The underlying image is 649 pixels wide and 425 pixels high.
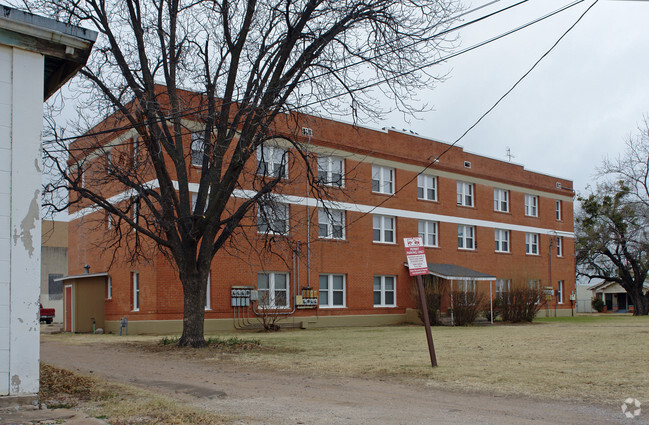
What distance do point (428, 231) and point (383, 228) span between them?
3.89 m

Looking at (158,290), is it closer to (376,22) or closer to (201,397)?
(376,22)

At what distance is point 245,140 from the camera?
17734 millimetres

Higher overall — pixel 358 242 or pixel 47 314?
→ pixel 358 242

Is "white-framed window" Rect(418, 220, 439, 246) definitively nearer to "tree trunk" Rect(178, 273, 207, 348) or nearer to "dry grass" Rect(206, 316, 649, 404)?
"dry grass" Rect(206, 316, 649, 404)

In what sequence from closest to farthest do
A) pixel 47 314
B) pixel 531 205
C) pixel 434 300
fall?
pixel 434 300 → pixel 47 314 → pixel 531 205

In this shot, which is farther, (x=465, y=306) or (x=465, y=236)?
(x=465, y=236)

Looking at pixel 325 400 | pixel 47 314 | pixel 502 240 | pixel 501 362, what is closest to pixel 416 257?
pixel 501 362

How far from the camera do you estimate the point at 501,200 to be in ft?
144

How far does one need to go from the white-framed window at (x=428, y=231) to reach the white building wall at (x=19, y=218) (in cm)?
3076

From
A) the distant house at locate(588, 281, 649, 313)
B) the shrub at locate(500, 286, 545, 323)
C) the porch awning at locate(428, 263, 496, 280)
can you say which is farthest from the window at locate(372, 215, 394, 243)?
the distant house at locate(588, 281, 649, 313)

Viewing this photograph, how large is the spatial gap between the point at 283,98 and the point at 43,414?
1143 centimetres

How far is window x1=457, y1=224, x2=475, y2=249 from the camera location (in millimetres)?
40469

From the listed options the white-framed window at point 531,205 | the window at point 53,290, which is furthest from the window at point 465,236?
the window at point 53,290

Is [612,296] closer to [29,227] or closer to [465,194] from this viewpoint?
[465,194]
